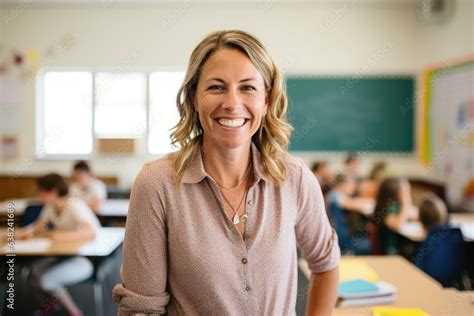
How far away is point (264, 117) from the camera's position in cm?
153

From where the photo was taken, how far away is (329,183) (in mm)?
6086

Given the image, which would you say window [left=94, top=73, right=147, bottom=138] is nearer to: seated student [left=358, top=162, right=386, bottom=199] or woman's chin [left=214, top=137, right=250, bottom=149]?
seated student [left=358, top=162, right=386, bottom=199]

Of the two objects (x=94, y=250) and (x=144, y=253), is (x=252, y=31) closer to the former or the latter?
(x=94, y=250)

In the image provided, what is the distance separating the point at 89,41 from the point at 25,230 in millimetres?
4144

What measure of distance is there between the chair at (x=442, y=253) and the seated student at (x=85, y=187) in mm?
3450

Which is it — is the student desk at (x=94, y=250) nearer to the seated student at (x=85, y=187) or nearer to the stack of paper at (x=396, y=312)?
the seated student at (x=85, y=187)

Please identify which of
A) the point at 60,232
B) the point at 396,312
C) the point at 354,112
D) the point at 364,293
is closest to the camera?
the point at 396,312

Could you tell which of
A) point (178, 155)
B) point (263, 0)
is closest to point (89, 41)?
point (263, 0)

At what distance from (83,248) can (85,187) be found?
2.09m

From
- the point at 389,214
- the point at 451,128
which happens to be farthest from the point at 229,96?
the point at 451,128

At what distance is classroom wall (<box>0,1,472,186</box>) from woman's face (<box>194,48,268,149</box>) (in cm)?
619

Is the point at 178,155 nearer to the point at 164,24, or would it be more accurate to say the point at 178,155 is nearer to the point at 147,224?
the point at 147,224

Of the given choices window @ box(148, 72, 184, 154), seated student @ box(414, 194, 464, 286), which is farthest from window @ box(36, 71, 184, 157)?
seated student @ box(414, 194, 464, 286)

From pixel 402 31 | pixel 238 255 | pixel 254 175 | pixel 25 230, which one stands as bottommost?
pixel 25 230
